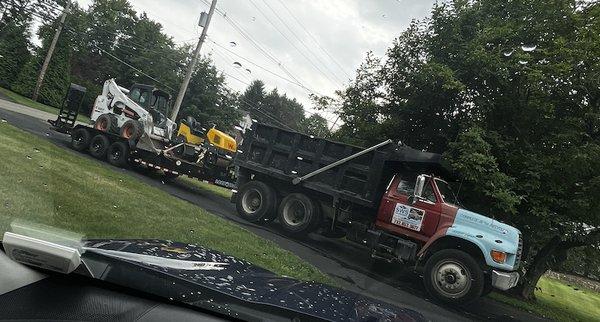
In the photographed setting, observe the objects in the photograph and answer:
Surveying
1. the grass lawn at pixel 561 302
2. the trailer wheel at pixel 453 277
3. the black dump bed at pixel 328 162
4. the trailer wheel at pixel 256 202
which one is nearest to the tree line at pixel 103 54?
the black dump bed at pixel 328 162

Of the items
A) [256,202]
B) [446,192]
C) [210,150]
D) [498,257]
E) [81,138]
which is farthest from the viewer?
[81,138]

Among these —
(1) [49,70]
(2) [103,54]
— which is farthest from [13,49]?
(1) [49,70]

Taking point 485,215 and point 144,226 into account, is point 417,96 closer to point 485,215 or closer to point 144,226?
point 485,215

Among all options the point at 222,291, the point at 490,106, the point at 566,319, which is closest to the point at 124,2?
the point at 222,291

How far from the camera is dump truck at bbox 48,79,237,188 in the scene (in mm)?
11922

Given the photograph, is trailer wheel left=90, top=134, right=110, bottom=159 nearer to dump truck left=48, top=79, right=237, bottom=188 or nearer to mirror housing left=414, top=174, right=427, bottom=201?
dump truck left=48, top=79, right=237, bottom=188

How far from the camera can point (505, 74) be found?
986 cm

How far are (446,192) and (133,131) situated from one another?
310 inches

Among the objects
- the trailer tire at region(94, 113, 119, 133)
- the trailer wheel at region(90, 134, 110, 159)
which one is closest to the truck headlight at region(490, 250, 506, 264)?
the trailer tire at region(94, 113, 119, 133)

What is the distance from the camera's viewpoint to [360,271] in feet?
27.8

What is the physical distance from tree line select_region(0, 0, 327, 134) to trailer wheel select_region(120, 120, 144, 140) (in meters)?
4.29

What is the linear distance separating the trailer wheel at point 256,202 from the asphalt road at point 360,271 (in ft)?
0.84

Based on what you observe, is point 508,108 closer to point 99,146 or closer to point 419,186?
point 419,186

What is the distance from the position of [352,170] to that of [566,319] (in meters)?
6.14
